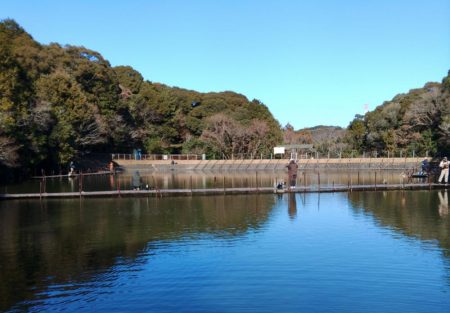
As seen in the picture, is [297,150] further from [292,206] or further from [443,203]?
[292,206]

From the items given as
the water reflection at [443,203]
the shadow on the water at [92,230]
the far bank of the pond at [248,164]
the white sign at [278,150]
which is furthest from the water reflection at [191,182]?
the white sign at [278,150]

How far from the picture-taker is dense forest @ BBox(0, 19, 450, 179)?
110 ft

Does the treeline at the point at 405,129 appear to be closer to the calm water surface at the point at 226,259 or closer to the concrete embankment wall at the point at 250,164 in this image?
the concrete embankment wall at the point at 250,164

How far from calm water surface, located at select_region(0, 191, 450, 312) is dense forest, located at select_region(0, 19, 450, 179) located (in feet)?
54.6

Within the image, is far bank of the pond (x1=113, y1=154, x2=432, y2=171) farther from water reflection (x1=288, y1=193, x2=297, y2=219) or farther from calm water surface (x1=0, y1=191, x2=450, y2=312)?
calm water surface (x1=0, y1=191, x2=450, y2=312)

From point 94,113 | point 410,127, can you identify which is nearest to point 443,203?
point 410,127

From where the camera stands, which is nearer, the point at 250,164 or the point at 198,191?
the point at 198,191

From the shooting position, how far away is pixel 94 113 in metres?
46.1

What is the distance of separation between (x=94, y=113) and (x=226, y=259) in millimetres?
38578

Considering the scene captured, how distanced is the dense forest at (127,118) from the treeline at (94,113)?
0.10m

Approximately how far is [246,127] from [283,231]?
46793mm

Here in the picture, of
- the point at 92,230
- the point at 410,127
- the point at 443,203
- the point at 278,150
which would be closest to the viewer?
the point at 92,230

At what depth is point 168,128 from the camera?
6184 centimetres

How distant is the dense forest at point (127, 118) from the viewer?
33675 millimetres
